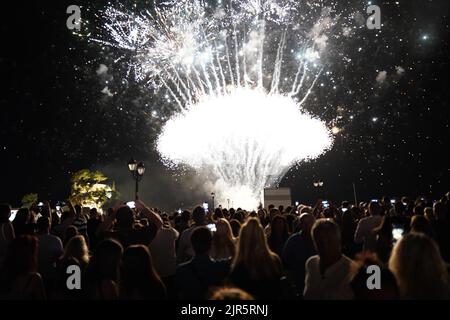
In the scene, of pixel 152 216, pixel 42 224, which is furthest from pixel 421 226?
pixel 42 224

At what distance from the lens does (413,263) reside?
3.80 meters

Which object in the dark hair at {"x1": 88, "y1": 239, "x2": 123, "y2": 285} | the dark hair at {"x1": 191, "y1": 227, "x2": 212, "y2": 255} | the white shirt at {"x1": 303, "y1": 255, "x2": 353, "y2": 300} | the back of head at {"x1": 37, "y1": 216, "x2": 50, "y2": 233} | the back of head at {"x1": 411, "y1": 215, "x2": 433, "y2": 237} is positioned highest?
the back of head at {"x1": 37, "y1": 216, "x2": 50, "y2": 233}

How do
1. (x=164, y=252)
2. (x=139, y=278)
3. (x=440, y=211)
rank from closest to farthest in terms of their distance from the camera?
(x=139, y=278)
(x=164, y=252)
(x=440, y=211)

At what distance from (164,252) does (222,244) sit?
1.73 metres

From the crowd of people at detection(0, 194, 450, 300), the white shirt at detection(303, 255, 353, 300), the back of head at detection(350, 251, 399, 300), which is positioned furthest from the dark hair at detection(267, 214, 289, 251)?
the back of head at detection(350, 251, 399, 300)

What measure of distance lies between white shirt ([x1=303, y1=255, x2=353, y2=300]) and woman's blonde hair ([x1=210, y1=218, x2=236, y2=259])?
6.14 feet

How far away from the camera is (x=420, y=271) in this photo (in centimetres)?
377

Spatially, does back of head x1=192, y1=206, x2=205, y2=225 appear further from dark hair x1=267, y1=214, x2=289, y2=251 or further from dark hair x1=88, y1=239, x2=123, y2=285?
dark hair x1=88, y1=239, x2=123, y2=285

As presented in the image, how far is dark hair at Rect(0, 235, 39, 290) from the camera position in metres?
4.43

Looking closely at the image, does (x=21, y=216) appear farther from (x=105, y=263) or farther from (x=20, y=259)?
(x=105, y=263)

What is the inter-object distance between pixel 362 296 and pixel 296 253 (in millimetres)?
2582
